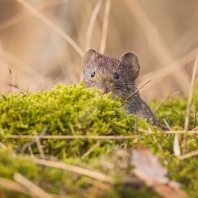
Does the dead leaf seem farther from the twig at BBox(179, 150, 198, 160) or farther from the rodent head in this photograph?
the rodent head

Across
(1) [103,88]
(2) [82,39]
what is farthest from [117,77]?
(2) [82,39]

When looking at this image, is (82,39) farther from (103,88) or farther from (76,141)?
(76,141)

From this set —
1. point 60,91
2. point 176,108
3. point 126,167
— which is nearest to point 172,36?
point 176,108

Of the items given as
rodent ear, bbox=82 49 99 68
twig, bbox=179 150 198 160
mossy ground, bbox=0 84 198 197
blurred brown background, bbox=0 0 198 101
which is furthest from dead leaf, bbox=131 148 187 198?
rodent ear, bbox=82 49 99 68

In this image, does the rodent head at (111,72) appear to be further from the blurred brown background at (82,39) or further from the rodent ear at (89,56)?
the blurred brown background at (82,39)

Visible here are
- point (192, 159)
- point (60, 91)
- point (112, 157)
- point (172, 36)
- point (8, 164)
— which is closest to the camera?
point (8, 164)

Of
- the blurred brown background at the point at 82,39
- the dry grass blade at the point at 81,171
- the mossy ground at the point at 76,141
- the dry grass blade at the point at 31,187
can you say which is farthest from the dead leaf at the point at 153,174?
the blurred brown background at the point at 82,39

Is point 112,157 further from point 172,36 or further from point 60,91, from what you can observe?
point 172,36
